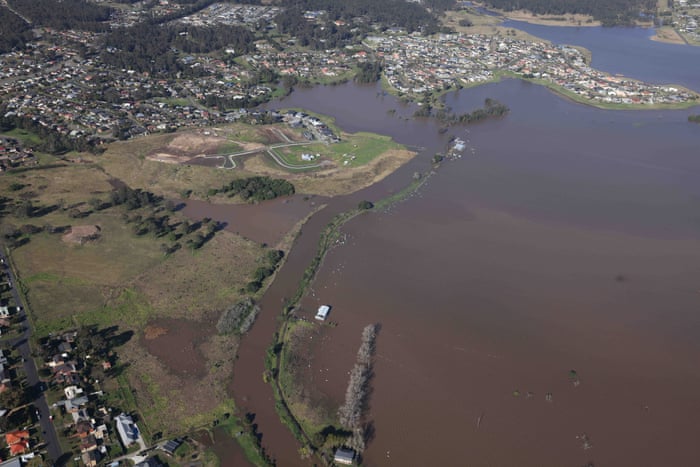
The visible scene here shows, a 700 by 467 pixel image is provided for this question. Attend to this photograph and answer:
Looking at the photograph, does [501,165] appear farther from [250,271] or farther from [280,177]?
[250,271]

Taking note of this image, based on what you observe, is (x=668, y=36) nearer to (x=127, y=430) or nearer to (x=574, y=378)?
(x=574, y=378)

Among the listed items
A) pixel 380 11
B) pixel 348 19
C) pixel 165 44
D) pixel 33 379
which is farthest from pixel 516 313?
pixel 380 11

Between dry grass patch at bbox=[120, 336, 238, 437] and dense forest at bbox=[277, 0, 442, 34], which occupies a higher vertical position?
dense forest at bbox=[277, 0, 442, 34]

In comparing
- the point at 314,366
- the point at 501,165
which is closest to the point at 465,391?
the point at 314,366

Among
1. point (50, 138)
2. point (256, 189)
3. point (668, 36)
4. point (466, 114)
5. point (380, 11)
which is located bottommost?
point (256, 189)

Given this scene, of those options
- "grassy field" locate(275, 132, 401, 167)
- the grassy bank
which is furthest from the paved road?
"grassy field" locate(275, 132, 401, 167)

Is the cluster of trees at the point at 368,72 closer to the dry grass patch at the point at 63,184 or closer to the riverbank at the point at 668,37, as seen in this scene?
the dry grass patch at the point at 63,184

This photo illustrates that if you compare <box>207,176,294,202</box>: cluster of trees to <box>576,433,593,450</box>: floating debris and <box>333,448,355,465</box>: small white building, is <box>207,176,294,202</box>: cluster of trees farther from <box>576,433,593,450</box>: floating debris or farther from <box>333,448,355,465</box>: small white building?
<box>576,433,593,450</box>: floating debris
